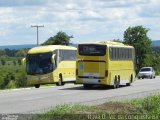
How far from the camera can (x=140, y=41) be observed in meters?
84.6

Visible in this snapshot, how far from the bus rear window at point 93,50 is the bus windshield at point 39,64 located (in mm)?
8295

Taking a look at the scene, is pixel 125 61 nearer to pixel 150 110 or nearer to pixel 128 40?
pixel 150 110

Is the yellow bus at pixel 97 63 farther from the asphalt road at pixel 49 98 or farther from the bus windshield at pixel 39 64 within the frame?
the bus windshield at pixel 39 64

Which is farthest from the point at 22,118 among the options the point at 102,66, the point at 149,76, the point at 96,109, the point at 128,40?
the point at 128,40

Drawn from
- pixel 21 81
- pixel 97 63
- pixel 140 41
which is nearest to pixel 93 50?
pixel 97 63

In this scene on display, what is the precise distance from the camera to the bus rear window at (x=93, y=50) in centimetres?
3412

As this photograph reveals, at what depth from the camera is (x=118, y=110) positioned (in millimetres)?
15562

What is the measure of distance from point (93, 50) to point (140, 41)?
51123 millimetres

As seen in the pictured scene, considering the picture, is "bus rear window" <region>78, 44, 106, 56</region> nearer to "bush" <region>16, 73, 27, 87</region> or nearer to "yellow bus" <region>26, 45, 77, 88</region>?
"yellow bus" <region>26, 45, 77, 88</region>

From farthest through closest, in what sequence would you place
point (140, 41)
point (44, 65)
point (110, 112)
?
point (140, 41), point (44, 65), point (110, 112)

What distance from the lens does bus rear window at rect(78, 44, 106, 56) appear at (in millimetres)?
34125

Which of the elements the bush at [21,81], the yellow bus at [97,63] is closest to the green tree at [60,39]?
the bush at [21,81]

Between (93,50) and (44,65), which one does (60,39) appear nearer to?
(44,65)

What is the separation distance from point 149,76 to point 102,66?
31.1 metres
